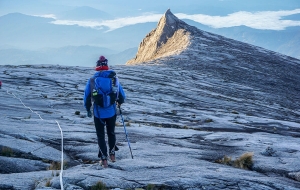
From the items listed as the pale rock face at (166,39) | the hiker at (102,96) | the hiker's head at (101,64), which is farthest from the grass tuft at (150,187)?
the pale rock face at (166,39)

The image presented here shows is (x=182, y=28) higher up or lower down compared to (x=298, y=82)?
higher up

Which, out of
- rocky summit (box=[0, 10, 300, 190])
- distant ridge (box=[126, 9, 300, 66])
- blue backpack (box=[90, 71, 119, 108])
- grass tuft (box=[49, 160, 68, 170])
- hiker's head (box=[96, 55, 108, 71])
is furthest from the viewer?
distant ridge (box=[126, 9, 300, 66])

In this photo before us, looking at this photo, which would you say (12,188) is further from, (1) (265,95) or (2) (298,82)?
(2) (298,82)

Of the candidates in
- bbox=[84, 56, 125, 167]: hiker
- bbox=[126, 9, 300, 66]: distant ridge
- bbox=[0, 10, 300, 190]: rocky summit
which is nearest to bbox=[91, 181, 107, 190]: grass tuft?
bbox=[0, 10, 300, 190]: rocky summit

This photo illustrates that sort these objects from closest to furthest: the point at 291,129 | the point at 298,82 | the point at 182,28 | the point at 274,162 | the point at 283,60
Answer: the point at 274,162
the point at 291,129
the point at 298,82
the point at 283,60
the point at 182,28

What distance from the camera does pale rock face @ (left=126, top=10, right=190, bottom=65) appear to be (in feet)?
256

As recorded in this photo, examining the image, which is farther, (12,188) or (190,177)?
(190,177)

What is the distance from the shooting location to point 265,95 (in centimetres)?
4850

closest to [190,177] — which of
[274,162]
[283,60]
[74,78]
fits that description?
[274,162]

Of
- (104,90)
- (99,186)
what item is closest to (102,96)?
(104,90)

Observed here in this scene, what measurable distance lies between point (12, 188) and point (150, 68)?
4388cm

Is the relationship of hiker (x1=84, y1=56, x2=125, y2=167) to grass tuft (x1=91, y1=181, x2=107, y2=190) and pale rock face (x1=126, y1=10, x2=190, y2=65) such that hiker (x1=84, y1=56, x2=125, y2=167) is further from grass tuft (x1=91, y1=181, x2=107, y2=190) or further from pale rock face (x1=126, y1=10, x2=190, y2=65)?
pale rock face (x1=126, y1=10, x2=190, y2=65)

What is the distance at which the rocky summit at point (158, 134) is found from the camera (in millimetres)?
11445

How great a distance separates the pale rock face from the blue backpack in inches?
2465
